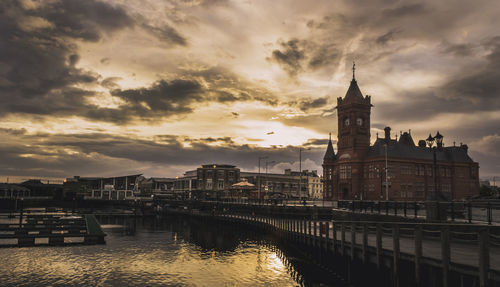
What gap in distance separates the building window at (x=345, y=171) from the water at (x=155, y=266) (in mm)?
60642

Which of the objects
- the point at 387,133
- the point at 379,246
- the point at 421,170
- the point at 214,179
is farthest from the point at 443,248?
the point at 214,179

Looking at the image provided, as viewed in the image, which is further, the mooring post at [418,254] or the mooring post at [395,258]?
the mooring post at [395,258]

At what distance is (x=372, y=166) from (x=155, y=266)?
76.0 m

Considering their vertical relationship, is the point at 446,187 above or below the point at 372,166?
below

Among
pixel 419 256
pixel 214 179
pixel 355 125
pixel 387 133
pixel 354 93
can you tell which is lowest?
pixel 419 256

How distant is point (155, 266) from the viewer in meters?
31.2

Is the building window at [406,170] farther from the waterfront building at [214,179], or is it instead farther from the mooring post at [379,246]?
the mooring post at [379,246]

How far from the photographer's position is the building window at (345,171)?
327 ft

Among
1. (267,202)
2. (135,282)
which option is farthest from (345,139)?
(135,282)

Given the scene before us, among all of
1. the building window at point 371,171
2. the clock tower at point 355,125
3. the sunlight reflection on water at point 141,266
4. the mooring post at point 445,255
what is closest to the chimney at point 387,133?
the clock tower at point 355,125

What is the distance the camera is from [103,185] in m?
162

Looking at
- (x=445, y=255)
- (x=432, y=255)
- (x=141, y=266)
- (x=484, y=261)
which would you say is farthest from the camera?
(x=141, y=266)

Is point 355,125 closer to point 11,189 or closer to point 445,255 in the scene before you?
point 445,255

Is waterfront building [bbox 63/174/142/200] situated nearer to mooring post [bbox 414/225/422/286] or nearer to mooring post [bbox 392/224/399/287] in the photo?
mooring post [bbox 392/224/399/287]
